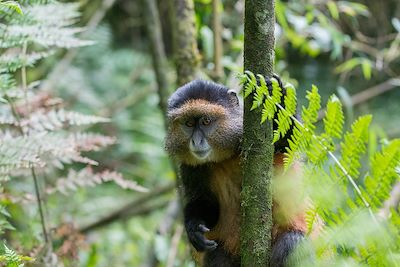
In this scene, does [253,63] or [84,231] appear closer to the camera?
[253,63]

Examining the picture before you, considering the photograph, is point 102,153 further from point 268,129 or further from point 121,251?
point 268,129

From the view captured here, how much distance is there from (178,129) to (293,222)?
3.96ft

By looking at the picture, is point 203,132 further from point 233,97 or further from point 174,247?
point 174,247

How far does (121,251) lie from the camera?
8742 mm

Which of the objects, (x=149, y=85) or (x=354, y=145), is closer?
(x=354, y=145)

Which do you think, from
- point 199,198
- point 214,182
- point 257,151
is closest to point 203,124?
point 214,182

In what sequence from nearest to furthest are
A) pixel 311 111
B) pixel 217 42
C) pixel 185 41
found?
pixel 311 111
pixel 185 41
pixel 217 42

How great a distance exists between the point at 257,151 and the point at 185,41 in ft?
10.3

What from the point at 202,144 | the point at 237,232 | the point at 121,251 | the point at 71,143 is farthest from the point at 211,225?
the point at 121,251

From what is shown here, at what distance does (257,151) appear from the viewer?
11.1 feet

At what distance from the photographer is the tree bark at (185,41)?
6.26 meters

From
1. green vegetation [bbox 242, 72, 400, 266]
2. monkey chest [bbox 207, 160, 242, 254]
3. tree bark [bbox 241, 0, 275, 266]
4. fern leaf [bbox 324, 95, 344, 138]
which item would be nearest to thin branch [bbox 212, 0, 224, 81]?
monkey chest [bbox 207, 160, 242, 254]

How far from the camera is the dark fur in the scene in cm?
483

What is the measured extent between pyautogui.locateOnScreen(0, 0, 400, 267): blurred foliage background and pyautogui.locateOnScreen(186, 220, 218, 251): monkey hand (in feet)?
4.64
